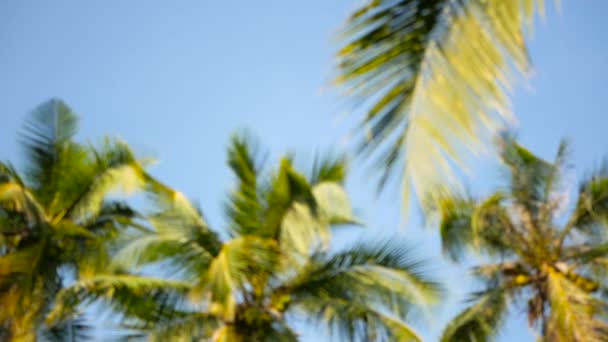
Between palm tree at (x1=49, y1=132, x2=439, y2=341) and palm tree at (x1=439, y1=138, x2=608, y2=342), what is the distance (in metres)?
1.73

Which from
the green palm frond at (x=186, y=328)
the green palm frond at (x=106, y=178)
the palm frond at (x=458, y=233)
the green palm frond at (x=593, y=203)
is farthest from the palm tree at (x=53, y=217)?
the green palm frond at (x=593, y=203)

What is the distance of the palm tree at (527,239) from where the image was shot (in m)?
9.95

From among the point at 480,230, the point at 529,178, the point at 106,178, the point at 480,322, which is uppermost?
the point at 106,178

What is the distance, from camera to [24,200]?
8.32 meters

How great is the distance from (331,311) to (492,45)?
266 inches

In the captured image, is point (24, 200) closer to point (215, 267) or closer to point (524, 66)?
point (215, 267)

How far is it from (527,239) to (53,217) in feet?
23.2

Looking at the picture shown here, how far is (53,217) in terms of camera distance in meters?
9.80

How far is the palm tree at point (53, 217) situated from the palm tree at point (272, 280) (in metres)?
0.56

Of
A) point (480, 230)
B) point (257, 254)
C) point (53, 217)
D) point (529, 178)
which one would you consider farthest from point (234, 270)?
point (529, 178)

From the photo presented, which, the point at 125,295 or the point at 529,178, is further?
the point at 529,178

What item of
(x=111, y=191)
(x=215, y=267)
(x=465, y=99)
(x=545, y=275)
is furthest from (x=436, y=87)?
(x=545, y=275)

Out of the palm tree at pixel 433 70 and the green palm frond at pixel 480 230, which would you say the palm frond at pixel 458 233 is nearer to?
the green palm frond at pixel 480 230

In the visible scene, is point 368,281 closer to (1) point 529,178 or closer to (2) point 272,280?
(2) point 272,280
